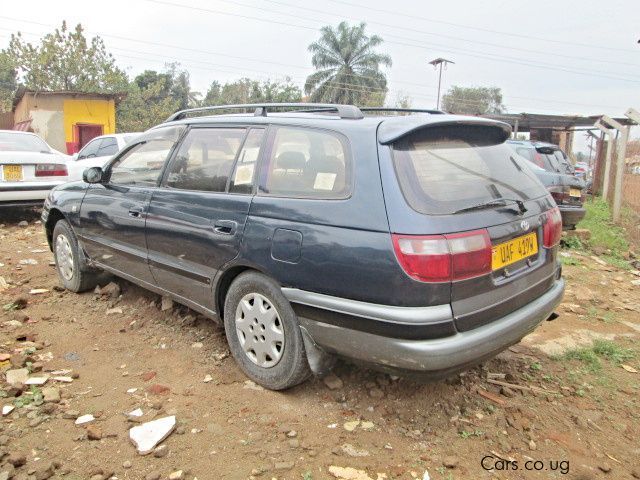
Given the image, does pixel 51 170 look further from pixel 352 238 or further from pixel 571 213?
pixel 571 213

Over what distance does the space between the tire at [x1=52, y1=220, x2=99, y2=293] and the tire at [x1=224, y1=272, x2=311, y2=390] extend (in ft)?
6.94

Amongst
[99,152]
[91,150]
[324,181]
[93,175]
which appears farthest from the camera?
[91,150]

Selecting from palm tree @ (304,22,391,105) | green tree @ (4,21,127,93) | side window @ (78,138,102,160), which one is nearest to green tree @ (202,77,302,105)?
palm tree @ (304,22,391,105)

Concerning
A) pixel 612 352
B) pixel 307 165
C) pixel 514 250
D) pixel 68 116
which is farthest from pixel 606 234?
pixel 68 116

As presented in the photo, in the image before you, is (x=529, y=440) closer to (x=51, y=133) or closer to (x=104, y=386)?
(x=104, y=386)

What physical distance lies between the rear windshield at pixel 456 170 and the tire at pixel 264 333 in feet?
3.12

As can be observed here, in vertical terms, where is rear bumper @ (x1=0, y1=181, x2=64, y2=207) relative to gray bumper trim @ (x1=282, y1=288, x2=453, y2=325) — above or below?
above

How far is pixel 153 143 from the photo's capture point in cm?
396

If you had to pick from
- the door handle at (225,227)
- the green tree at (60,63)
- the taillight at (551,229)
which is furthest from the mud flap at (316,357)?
the green tree at (60,63)

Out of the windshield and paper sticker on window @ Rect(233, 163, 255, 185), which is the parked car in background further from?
the windshield

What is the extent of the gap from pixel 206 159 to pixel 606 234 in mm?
7318

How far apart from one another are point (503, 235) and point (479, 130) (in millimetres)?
722

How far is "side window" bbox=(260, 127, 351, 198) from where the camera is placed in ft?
8.63

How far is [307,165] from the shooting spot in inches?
111
